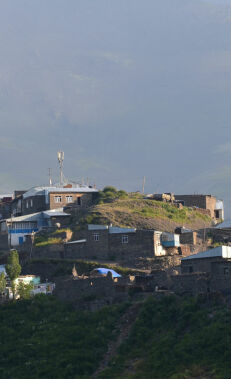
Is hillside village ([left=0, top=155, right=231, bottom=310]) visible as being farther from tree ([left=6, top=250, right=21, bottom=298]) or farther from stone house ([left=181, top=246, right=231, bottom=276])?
tree ([left=6, top=250, right=21, bottom=298])

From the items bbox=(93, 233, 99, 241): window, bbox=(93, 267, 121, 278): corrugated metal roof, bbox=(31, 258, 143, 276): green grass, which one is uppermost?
bbox=(93, 233, 99, 241): window

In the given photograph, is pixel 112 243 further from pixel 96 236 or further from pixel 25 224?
pixel 25 224

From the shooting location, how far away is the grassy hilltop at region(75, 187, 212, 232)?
7719 centimetres

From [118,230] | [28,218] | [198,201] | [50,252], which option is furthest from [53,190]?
[118,230]

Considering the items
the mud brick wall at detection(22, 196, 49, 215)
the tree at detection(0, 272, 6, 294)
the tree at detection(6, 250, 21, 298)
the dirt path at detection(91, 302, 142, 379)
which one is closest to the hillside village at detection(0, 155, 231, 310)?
the mud brick wall at detection(22, 196, 49, 215)

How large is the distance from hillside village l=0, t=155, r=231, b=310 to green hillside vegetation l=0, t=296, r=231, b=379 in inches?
72.9

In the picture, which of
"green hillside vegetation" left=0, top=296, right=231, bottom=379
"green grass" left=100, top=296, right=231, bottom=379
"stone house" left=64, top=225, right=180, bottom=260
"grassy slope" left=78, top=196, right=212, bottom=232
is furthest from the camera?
"grassy slope" left=78, top=196, right=212, bottom=232

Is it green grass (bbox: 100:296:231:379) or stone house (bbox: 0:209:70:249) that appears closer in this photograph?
green grass (bbox: 100:296:231:379)

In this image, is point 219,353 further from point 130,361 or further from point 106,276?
point 106,276

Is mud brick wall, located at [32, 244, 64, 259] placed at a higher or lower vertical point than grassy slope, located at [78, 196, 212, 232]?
lower

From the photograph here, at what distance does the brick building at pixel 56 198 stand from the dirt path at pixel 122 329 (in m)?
27.8

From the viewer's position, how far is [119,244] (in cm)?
7019

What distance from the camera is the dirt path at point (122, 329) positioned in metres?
53.3

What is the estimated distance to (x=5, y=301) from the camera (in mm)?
63781
